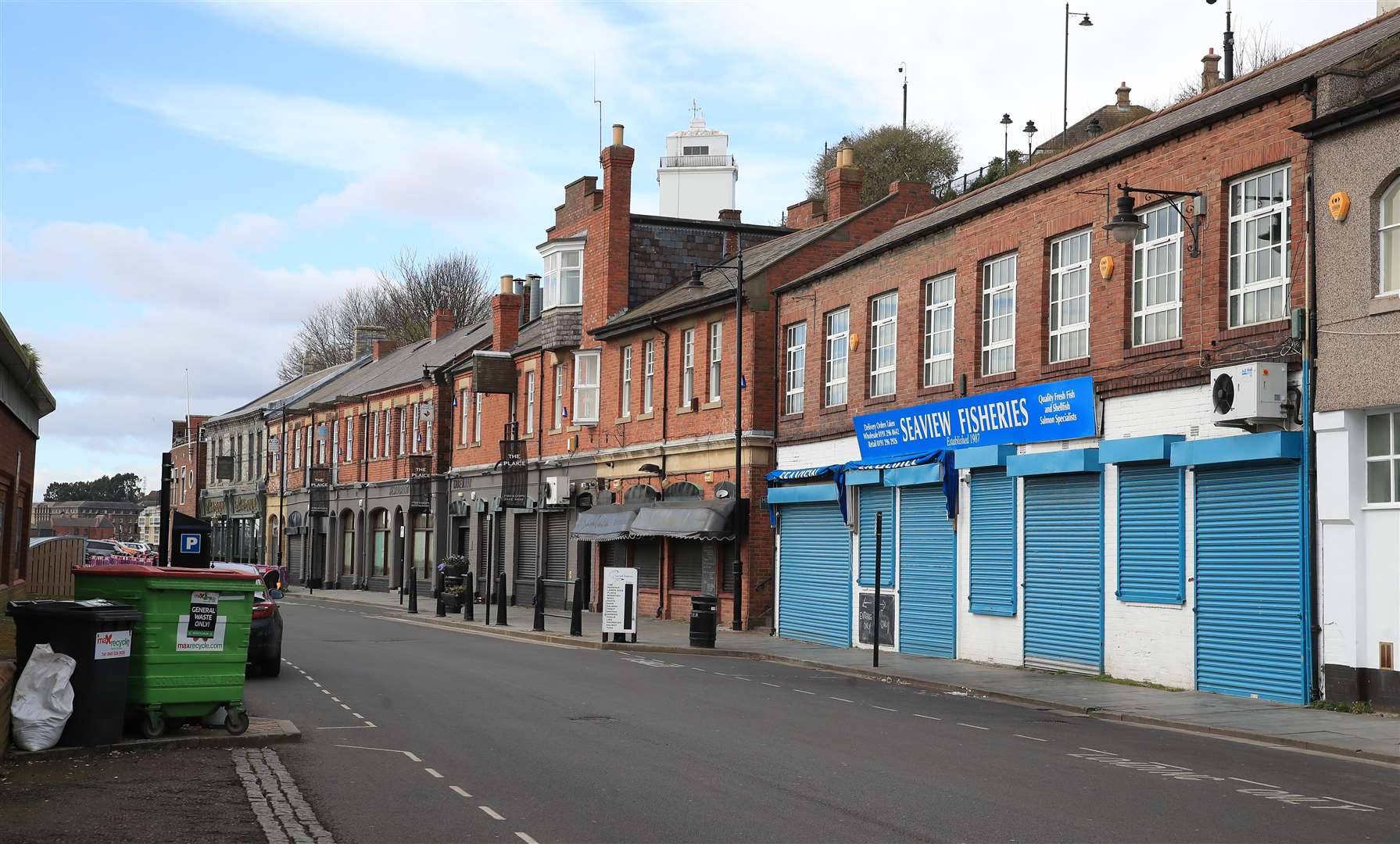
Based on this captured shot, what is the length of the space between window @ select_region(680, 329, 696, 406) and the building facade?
1994cm

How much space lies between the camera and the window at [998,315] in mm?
23953

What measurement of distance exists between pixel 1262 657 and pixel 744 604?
15.9 m

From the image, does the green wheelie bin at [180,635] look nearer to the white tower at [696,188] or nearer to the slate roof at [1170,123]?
the slate roof at [1170,123]

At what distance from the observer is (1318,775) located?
1208cm

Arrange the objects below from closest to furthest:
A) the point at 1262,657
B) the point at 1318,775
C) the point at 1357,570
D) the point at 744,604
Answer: the point at 1318,775
the point at 1357,570
the point at 1262,657
the point at 744,604

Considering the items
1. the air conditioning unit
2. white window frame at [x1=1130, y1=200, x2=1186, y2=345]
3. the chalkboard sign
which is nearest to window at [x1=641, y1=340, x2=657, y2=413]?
the chalkboard sign

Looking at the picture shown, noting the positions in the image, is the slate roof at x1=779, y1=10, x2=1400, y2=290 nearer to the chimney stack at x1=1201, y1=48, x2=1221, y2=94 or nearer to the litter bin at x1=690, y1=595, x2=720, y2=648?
the litter bin at x1=690, y1=595, x2=720, y2=648

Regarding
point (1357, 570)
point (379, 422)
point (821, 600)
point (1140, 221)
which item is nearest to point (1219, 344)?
point (1140, 221)

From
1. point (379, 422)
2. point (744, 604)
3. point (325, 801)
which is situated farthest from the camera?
point (379, 422)

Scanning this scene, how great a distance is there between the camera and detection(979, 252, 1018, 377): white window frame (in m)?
23.9

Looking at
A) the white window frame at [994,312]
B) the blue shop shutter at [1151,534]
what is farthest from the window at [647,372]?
the blue shop shutter at [1151,534]

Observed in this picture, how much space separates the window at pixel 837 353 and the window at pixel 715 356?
4.31m

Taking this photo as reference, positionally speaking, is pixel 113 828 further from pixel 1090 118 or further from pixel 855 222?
pixel 1090 118

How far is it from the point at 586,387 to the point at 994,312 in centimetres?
1880
